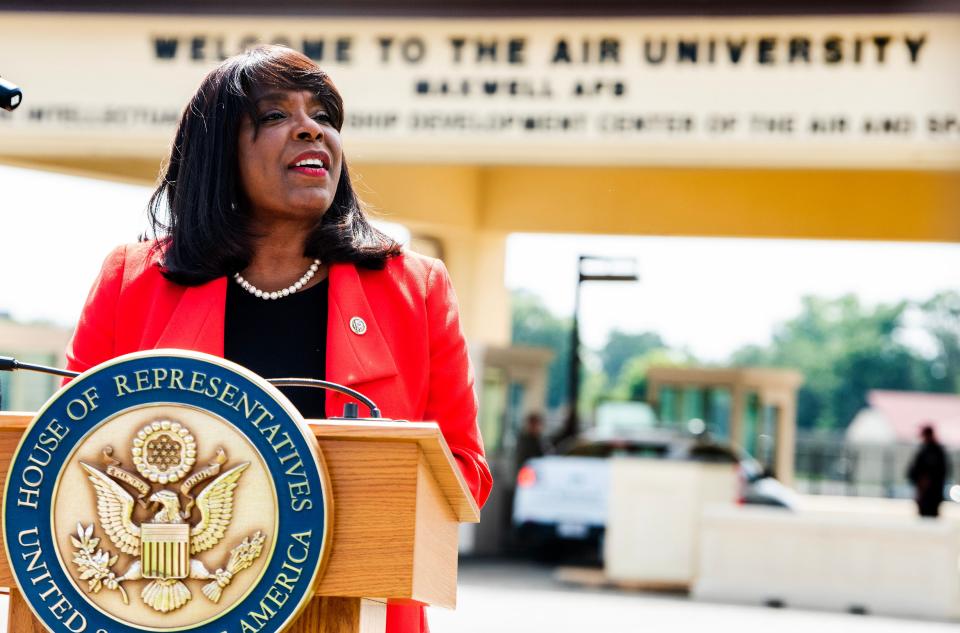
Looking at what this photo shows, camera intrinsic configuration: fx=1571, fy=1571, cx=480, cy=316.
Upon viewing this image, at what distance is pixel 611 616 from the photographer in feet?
41.0

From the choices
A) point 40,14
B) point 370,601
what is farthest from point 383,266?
point 40,14

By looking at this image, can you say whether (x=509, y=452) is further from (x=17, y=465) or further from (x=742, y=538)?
(x=17, y=465)

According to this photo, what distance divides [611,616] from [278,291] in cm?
1033

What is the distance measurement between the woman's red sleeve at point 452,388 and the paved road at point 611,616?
838 centimetres

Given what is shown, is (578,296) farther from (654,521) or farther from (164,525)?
(164,525)

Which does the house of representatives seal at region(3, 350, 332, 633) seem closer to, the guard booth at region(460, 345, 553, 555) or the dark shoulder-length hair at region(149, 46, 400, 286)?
the dark shoulder-length hair at region(149, 46, 400, 286)

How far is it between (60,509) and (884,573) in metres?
12.9

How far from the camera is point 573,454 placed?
18562 millimetres

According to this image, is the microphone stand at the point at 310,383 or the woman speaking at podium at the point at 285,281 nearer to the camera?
the microphone stand at the point at 310,383

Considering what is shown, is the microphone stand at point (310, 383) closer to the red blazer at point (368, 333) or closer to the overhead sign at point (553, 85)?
the red blazer at point (368, 333)

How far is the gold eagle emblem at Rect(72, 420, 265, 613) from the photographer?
1880 millimetres

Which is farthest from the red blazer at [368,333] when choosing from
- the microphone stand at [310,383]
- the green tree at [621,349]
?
the green tree at [621,349]

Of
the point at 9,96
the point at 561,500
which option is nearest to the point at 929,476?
the point at 561,500

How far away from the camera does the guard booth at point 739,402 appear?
2498 cm
